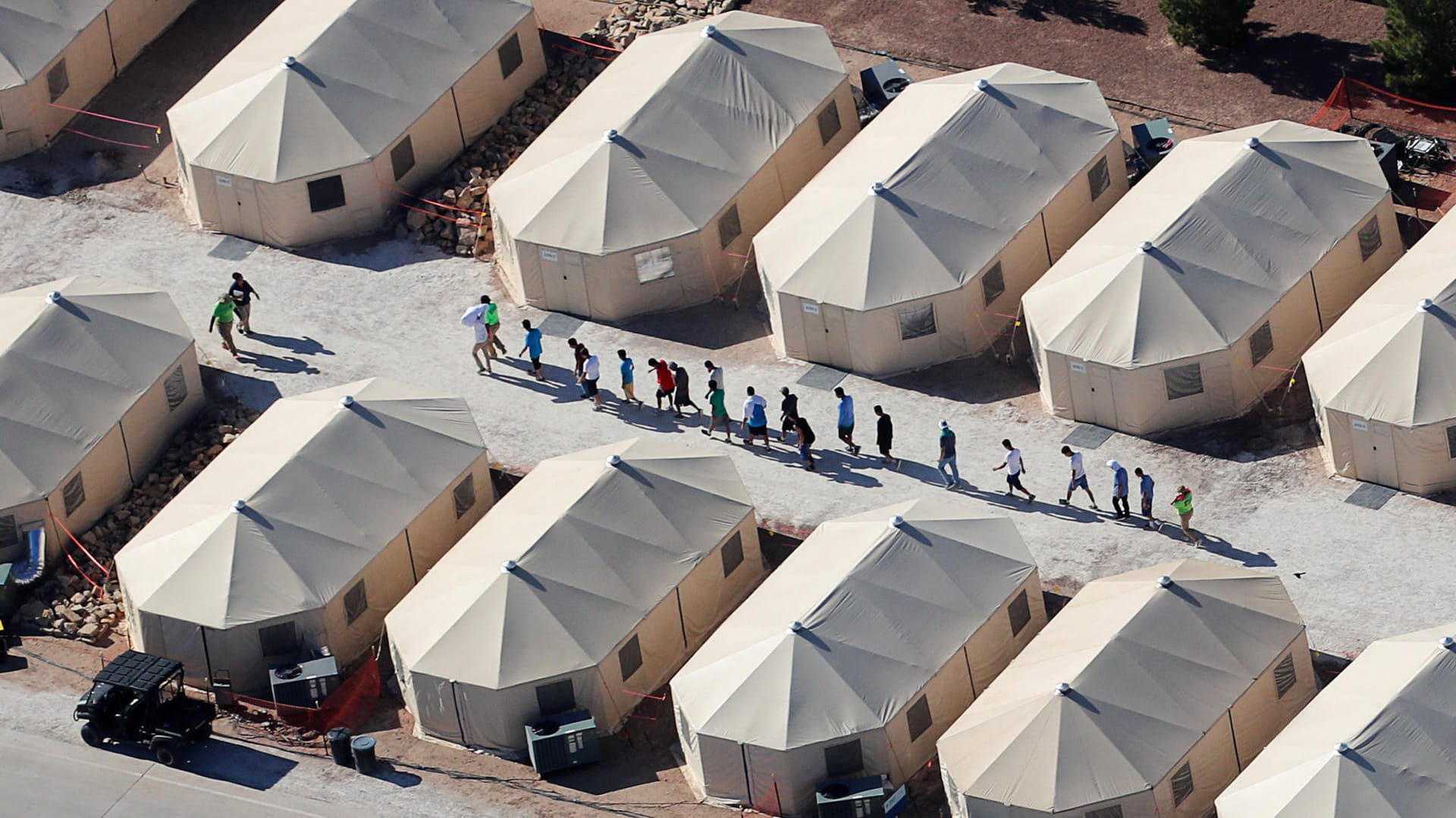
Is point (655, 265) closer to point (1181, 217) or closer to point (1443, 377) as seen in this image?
point (1181, 217)

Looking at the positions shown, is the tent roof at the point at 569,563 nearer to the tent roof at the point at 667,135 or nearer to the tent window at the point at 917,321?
the tent window at the point at 917,321

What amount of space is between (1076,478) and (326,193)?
60.0 ft

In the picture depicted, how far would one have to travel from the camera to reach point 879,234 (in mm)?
59031

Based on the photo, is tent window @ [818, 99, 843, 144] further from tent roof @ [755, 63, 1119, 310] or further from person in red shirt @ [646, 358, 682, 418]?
person in red shirt @ [646, 358, 682, 418]

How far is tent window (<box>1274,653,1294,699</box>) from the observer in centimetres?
5012

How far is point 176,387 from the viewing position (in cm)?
5888

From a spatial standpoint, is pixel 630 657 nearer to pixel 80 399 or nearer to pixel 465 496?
pixel 465 496

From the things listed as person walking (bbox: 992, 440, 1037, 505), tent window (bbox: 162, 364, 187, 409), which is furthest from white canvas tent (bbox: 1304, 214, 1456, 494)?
tent window (bbox: 162, 364, 187, 409)

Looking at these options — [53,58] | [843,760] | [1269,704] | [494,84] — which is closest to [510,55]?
[494,84]

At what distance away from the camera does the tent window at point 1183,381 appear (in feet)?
184

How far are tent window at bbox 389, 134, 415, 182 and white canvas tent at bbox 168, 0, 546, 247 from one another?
37 mm

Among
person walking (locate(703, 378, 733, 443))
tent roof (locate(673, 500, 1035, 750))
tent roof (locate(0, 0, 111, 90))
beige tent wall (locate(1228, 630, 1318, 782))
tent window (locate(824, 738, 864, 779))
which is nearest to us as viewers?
beige tent wall (locate(1228, 630, 1318, 782))

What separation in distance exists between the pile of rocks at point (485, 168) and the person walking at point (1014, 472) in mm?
13622

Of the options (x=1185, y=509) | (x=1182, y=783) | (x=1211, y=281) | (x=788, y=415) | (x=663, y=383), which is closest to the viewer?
(x=1182, y=783)
